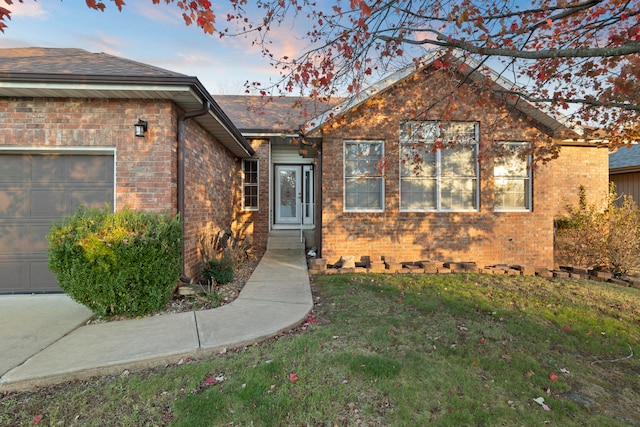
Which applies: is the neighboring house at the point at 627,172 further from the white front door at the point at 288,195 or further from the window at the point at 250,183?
the window at the point at 250,183

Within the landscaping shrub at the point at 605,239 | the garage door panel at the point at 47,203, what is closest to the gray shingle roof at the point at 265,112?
the garage door panel at the point at 47,203

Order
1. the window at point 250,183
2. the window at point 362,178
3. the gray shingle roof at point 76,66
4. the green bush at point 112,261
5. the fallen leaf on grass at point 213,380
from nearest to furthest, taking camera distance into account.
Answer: the fallen leaf on grass at point 213,380
the green bush at point 112,261
the gray shingle roof at point 76,66
the window at point 362,178
the window at point 250,183

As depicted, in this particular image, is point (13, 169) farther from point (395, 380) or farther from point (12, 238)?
point (395, 380)

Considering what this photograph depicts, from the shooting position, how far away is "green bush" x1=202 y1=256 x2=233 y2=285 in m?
6.01

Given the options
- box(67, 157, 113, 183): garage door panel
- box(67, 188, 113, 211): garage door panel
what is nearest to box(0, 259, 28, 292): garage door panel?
box(67, 188, 113, 211): garage door panel

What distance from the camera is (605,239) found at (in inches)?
305

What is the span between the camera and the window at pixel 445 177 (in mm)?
7789

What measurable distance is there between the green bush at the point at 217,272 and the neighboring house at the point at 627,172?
15.2 meters

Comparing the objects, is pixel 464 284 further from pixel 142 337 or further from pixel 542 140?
pixel 142 337

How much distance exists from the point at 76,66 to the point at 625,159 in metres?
18.7

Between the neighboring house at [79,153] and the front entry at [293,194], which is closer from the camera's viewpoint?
the neighboring house at [79,153]

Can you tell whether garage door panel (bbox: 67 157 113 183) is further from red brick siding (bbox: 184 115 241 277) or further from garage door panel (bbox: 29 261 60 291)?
garage door panel (bbox: 29 261 60 291)

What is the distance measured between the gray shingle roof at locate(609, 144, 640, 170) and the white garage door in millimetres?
17525

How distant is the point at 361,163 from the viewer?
780 cm
